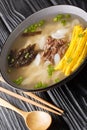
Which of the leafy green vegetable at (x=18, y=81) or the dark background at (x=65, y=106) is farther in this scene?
the leafy green vegetable at (x=18, y=81)

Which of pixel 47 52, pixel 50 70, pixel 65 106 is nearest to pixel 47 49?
pixel 47 52

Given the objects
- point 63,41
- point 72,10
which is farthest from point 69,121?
point 72,10

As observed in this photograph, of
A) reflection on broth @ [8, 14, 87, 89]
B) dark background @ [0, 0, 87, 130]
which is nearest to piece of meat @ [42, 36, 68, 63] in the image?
reflection on broth @ [8, 14, 87, 89]

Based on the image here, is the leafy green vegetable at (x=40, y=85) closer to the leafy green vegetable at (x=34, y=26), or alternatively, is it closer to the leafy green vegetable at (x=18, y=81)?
the leafy green vegetable at (x=18, y=81)

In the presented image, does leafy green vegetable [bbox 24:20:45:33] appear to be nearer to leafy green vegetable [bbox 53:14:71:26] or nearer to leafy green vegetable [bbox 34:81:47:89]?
leafy green vegetable [bbox 53:14:71:26]

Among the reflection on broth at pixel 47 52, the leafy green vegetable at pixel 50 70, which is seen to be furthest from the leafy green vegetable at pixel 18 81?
the leafy green vegetable at pixel 50 70

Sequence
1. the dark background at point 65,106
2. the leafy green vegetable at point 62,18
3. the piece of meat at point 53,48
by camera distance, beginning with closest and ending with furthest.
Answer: the dark background at point 65,106 < the piece of meat at point 53,48 < the leafy green vegetable at point 62,18

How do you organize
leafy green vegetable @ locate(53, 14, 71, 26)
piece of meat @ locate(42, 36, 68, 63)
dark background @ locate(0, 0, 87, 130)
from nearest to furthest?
dark background @ locate(0, 0, 87, 130) < piece of meat @ locate(42, 36, 68, 63) < leafy green vegetable @ locate(53, 14, 71, 26)

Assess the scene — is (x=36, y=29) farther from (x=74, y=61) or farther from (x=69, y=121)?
(x=69, y=121)
